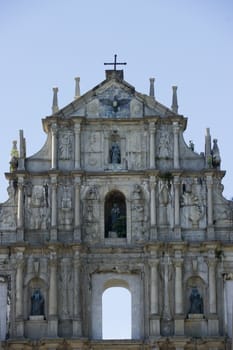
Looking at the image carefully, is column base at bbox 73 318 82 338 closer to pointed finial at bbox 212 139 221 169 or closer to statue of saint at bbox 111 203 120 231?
statue of saint at bbox 111 203 120 231

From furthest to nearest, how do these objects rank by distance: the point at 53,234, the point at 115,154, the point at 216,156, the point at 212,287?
1. the point at 115,154
2. the point at 216,156
3. the point at 53,234
4. the point at 212,287

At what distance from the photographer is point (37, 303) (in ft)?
86.7

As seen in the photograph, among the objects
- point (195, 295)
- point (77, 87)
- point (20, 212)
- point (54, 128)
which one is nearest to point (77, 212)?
point (20, 212)

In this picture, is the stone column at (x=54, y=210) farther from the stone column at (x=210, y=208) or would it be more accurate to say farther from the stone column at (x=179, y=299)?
the stone column at (x=210, y=208)

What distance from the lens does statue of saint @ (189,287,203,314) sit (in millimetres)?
26281

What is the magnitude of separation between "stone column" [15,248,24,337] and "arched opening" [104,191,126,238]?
2.12 m

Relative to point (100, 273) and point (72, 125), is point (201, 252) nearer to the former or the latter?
point (100, 273)

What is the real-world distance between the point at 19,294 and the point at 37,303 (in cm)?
49

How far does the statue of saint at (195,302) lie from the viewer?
2628 cm

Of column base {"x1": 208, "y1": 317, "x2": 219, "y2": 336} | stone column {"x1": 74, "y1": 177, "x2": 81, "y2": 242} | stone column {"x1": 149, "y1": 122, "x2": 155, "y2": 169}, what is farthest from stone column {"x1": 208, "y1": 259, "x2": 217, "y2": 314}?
stone column {"x1": 74, "y1": 177, "x2": 81, "y2": 242}

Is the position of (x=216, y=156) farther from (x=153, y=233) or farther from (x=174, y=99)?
(x=153, y=233)

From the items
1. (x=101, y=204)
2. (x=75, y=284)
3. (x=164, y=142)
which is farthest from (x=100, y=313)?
(x=164, y=142)

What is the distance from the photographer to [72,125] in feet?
90.9

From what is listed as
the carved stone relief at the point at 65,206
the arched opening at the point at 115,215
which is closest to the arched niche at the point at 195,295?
the arched opening at the point at 115,215
